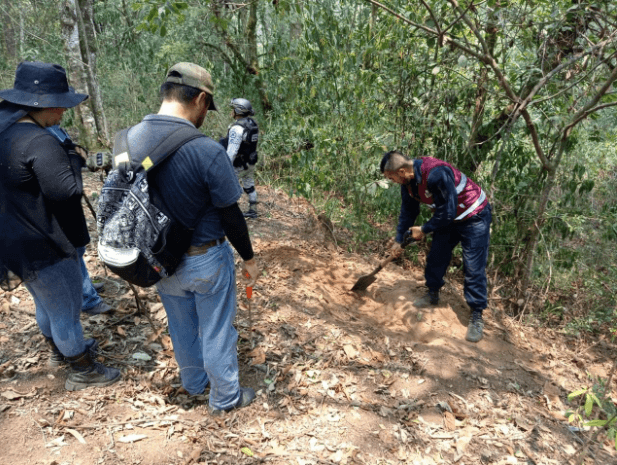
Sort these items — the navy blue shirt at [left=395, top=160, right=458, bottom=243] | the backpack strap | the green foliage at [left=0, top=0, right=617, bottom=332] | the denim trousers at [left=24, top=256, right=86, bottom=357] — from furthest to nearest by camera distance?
the green foliage at [left=0, top=0, right=617, bottom=332], the navy blue shirt at [left=395, top=160, right=458, bottom=243], the denim trousers at [left=24, top=256, right=86, bottom=357], the backpack strap

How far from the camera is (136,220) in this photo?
1.98 meters

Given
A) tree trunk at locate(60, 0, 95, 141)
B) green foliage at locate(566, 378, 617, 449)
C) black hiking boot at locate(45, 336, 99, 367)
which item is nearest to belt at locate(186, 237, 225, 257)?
black hiking boot at locate(45, 336, 99, 367)

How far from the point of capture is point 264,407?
2779mm

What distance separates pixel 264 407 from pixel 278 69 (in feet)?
15.9

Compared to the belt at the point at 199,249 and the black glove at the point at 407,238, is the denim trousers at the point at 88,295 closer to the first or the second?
the belt at the point at 199,249

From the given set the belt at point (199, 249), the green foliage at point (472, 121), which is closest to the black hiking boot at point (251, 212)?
the green foliage at point (472, 121)

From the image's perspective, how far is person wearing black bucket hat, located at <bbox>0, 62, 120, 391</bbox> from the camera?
216 centimetres

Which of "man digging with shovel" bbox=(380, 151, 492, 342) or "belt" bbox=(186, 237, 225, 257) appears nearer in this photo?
"belt" bbox=(186, 237, 225, 257)

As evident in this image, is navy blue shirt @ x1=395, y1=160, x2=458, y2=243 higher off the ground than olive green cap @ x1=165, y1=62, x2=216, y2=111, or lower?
lower

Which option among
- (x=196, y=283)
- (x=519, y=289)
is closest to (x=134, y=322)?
(x=196, y=283)

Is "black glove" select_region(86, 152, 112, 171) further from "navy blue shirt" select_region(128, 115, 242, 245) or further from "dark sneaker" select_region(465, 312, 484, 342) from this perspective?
"dark sneaker" select_region(465, 312, 484, 342)

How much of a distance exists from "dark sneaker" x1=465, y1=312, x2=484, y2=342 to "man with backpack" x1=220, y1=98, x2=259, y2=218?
338 cm

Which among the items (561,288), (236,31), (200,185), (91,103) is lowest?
(561,288)

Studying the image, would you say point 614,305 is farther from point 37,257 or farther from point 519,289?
point 37,257
